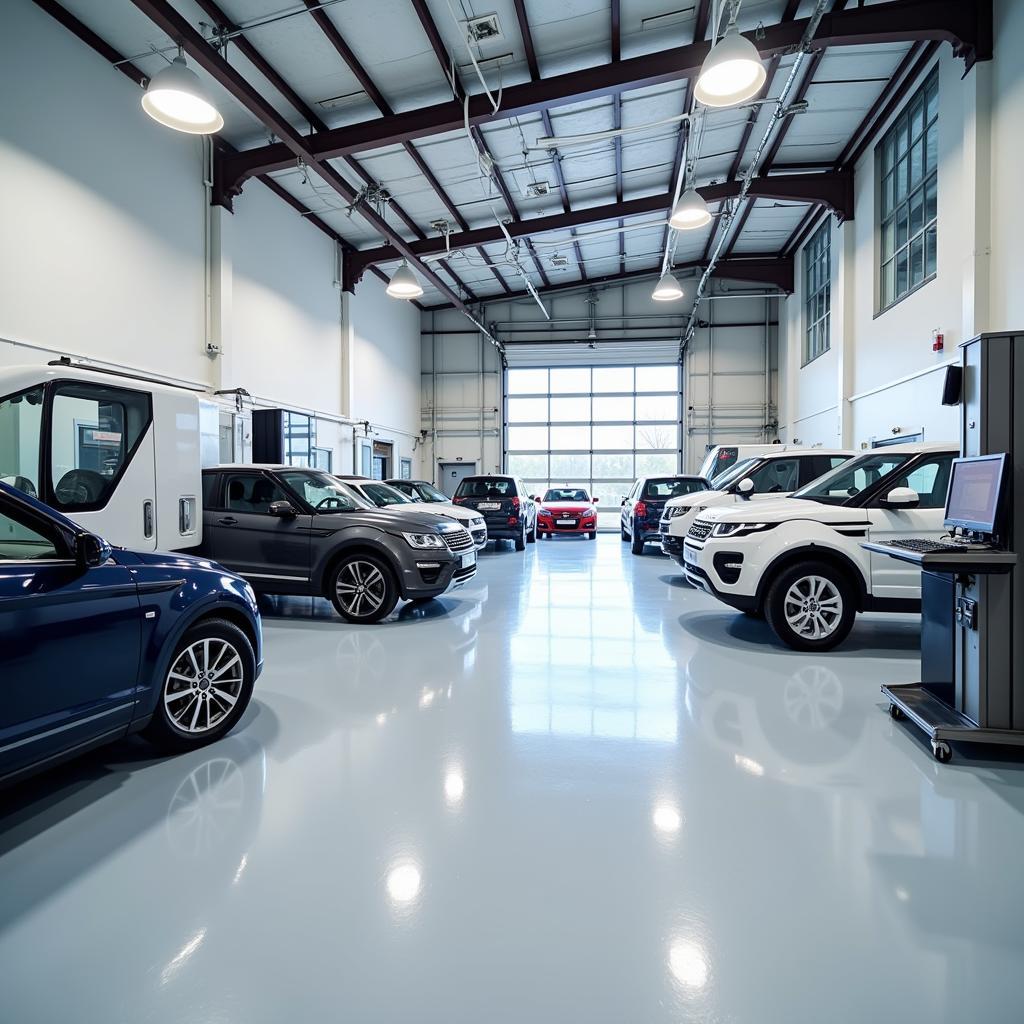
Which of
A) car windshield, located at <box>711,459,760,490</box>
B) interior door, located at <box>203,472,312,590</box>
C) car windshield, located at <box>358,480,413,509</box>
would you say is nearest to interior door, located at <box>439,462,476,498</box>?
car windshield, located at <box>358,480,413,509</box>

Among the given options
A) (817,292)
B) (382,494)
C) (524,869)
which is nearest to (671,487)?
(382,494)

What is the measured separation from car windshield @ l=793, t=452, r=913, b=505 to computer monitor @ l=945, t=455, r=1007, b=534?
6.12 ft

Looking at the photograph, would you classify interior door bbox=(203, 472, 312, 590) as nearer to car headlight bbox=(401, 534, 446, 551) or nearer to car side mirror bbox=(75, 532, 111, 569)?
car headlight bbox=(401, 534, 446, 551)

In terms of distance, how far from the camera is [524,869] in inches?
87.7

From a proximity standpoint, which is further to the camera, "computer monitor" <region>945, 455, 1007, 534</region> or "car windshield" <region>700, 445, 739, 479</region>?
"car windshield" <region>700, 445, 739, 479</region>

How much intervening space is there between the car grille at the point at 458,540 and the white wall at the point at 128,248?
5.22 m

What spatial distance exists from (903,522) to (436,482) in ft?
59.3

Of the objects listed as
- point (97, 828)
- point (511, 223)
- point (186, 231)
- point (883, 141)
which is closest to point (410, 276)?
point (186, 231)

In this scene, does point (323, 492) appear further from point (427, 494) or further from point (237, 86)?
point (237, 86)

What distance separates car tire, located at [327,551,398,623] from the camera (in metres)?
6.19

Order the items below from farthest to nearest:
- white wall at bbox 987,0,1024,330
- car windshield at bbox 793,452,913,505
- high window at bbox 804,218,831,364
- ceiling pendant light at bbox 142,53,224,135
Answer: high window at bbox 804,218,831,364 → white wall at bbox 987,0,1024,330 → ceiling pendant light at bbox 142,53,224,135 → car windshield at bbox 793,452,913,505

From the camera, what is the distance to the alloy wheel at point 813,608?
516cm

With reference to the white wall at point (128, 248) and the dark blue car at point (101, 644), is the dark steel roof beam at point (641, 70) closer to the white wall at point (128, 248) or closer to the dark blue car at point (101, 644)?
the white wall at point (128, 248)

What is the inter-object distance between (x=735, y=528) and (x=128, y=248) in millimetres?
8731
